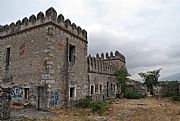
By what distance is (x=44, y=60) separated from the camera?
48.8 feet

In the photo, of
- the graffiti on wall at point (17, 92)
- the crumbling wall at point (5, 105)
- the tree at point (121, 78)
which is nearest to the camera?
the crumbling wall at point (5, 105)

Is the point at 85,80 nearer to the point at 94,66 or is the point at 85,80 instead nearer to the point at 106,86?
the point at 94,66

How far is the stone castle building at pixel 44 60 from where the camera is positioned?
48.8 ft

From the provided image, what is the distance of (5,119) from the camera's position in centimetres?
1052

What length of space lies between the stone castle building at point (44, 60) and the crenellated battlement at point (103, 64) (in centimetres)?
384

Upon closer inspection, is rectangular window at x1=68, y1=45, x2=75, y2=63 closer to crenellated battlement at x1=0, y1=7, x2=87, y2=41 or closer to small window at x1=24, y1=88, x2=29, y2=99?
crenellated battlement at x1=0, y1=7, x2=87, y2=41

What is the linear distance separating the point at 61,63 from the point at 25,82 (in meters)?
2.91

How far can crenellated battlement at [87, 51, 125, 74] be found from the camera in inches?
919

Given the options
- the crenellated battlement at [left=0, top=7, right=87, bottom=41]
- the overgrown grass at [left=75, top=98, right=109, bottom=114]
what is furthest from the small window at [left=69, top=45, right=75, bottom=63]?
the overgrown grass at [left=75, top=98, right=109, bottom=114]

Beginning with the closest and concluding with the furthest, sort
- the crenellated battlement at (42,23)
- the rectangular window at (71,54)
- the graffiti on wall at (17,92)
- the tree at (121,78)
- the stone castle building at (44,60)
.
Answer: the stone castle building at (44,60)
the crenellated battlement at (42,23)
the graffiti on wall at (17,92)
the rectangular window at (71,54)
the tree at (121,78)

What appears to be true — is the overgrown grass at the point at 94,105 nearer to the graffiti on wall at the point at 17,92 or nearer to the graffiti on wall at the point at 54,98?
the graffiti on wall at the point at 54,98

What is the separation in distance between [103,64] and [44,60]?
1240 centimetres

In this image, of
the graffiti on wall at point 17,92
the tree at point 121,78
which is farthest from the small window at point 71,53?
the tree at point 121,78

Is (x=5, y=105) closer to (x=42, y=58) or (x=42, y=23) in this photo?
(x=42, y=58)
